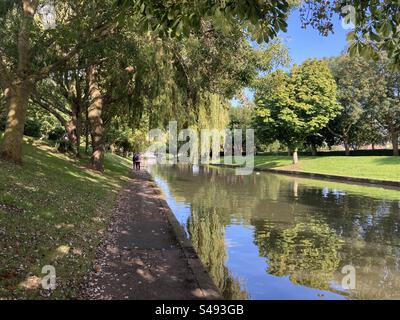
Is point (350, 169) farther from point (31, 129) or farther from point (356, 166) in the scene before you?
point (31, 129)

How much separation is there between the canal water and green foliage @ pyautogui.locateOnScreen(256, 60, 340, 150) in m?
27.5

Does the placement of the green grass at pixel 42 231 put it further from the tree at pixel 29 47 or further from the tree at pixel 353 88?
the tree at pixel 353 88

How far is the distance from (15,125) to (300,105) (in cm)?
3471

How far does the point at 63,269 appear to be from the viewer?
605 centimetres

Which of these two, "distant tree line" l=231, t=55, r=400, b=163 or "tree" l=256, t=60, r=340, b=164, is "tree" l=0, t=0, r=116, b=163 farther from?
"tree" l=256, t=60, r=340, b=164

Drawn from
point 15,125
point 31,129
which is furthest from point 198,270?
point 31,129

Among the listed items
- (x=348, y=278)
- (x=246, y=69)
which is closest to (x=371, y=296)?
(x=348, y=278)

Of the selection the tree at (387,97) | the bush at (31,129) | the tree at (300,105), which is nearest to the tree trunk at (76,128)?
the bush at (31,129)

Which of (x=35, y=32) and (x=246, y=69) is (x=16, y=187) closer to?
(x=35, y=32)

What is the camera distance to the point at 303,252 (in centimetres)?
904

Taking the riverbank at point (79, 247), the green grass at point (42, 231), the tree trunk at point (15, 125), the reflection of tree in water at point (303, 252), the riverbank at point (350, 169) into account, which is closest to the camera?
the green grass at point (42, 231)

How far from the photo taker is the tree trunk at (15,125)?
44.8ft

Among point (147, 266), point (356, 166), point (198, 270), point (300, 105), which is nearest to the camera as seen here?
point (198, 270)

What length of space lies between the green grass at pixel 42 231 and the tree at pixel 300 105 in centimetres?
3426
